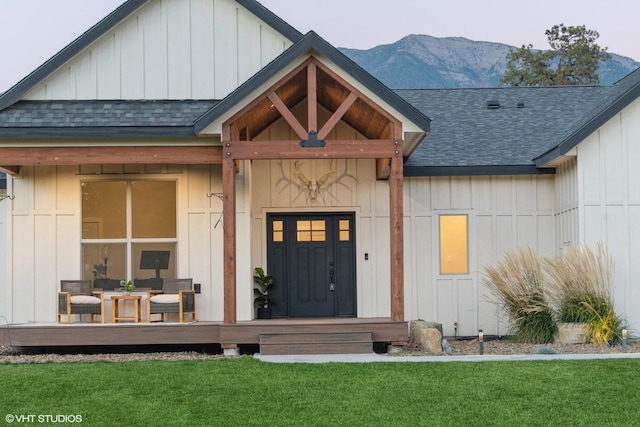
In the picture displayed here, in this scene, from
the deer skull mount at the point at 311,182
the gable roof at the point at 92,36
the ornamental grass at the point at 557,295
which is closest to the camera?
the ornamental grass at the point at 557,295

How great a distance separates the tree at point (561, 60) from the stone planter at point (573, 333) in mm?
25652

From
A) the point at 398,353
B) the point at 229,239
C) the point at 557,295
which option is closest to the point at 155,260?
the point at 229,239

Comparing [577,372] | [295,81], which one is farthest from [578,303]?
[295,81]

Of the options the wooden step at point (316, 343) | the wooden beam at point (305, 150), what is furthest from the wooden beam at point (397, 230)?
the wooden step at point (316, 343)

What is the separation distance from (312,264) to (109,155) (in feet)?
13.5

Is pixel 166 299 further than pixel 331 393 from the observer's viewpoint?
Yes

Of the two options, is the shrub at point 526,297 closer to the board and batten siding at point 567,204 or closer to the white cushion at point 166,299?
the board and batten siding at point 567,204

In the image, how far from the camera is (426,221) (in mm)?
15156

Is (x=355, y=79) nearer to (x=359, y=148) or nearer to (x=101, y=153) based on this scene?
(x=359, y=148)

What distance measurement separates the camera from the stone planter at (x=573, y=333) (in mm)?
12195

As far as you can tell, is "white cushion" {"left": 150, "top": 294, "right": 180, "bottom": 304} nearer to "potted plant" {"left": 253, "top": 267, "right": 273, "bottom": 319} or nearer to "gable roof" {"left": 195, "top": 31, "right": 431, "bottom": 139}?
"potted plant" {"left": 253, "top": 267, "right": 273, "bottom": 319}

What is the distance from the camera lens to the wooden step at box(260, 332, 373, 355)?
477 inches

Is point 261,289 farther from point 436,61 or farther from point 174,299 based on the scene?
point 436,61

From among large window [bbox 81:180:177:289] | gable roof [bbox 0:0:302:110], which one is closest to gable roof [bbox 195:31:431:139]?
gable roof [bbox 0:0:302:110]
